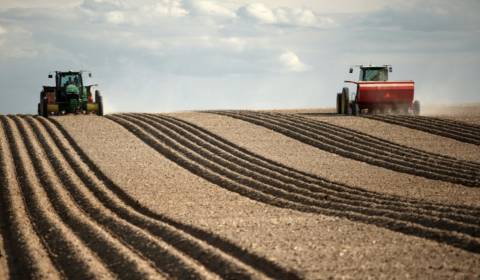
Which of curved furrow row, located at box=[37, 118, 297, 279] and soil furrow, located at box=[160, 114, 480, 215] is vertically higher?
soil furrow, located at box=[160, 114, 480, 215]

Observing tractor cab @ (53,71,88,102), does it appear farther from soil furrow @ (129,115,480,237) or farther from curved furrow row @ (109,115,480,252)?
soil furrow @ (129,115,480,237)

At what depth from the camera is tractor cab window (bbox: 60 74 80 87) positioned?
3494 cm

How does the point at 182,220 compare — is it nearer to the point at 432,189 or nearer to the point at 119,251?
Answer: the point at 119,251

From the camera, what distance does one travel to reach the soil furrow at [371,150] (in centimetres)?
1992

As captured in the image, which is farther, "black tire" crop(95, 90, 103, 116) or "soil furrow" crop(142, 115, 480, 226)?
"black tire" crop(95, 90, 103, 116)

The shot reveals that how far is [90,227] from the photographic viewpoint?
1445 centimetres

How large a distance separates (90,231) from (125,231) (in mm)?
669

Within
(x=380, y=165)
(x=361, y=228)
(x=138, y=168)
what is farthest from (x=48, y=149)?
(x=361, y=228)

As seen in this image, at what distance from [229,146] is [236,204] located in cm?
856

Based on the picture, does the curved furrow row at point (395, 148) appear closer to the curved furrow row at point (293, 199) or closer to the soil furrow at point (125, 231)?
the curved furrow row at point (293, 199)

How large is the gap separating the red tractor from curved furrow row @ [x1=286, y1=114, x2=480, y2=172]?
2.91 meters

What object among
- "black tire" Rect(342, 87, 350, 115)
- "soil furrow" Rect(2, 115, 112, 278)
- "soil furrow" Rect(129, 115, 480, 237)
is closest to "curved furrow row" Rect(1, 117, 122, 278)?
"soil furrow" Rect(2, 115, 112, 278)

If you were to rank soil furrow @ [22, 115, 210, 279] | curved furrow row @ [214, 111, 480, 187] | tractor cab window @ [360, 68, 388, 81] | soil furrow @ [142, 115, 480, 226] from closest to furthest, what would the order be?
1. soil furrow @ [22, 115, 210, 279]
2. soil furrow @ [142, 115, 480, 226]
3. curved furrow row @ [214, 111, 480, 187]
4. tractor cab window @ [360, 68, 388, 81]

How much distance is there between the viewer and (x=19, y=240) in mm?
14031
